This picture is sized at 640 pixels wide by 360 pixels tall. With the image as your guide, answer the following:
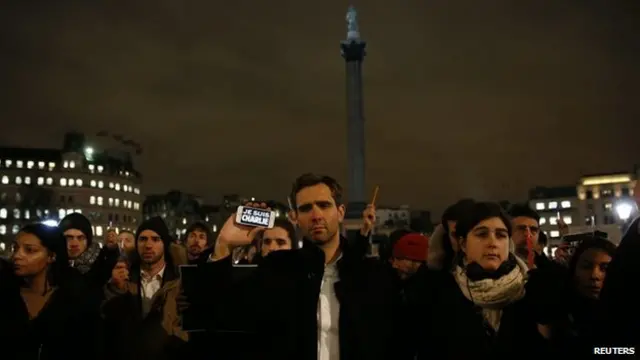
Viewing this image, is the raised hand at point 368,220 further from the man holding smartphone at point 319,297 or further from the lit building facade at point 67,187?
the lit building facade at point 67,187

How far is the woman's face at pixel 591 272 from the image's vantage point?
5.20 meters

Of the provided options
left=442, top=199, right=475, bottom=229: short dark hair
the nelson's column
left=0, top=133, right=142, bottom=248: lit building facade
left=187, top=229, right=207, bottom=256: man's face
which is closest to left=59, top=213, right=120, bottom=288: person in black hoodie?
left=187, top=229, right=207, bottom=256: man's face

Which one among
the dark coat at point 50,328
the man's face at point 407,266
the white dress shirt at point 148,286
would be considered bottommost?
the dark coat at point 50,328

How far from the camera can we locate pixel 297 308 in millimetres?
4668

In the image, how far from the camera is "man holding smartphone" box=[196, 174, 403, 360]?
4602 millimetres

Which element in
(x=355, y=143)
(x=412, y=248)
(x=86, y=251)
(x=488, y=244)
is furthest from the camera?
(x=355, y=143)

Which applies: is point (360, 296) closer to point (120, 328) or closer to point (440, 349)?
point (440, 349)

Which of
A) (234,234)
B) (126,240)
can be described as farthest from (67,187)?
(234,234)

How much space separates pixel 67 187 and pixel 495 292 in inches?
4693

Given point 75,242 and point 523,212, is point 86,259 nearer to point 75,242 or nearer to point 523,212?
point 75,242

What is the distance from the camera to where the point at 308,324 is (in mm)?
4621

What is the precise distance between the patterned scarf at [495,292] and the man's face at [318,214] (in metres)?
1.09

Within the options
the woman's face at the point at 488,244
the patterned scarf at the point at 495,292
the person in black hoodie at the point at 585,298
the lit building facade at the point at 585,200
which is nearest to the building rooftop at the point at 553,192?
the lit building facade at the point at 585,200

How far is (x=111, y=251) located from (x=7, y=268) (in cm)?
240
